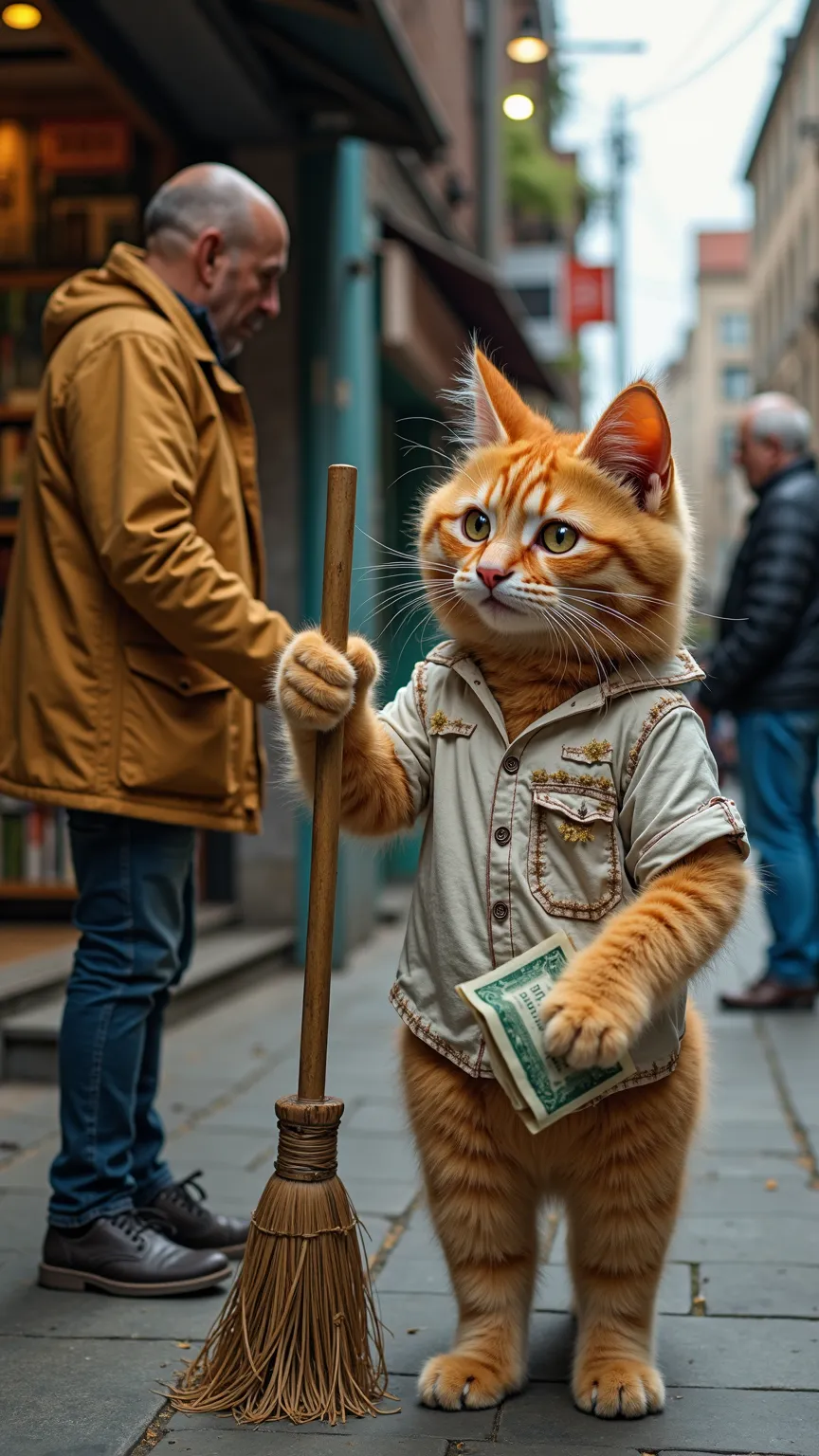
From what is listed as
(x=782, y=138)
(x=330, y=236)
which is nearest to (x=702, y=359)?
(x=782, y=138)

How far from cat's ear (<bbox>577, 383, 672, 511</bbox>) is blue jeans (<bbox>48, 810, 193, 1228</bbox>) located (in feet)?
4.19

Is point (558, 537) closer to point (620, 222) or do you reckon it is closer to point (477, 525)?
point (477, 525)

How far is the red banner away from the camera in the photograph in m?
18.8

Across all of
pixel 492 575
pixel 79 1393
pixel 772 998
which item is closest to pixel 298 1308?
pixel 79 1393

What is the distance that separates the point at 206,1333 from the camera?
9.28ft

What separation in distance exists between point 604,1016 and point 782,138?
40.9 m

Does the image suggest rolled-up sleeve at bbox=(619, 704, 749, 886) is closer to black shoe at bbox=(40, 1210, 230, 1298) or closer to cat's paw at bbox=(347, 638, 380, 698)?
cat's paw at bbox=(347, 638, 380, 698)

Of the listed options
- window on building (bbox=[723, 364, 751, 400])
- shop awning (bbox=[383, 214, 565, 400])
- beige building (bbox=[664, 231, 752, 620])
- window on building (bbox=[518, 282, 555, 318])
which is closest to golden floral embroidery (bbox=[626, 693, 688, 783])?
shop awning (bbox=[383, 214, 565, 400])

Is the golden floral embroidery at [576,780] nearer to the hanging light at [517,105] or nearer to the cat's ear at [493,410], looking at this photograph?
the cat's ear at [493,410]

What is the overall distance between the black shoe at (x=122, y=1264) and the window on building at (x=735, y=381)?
63271 millimetres

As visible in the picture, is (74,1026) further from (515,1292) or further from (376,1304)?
(515,1292)

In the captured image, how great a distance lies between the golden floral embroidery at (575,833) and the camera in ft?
8.09

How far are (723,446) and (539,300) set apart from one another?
44735mm

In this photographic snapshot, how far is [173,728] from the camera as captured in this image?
10.5 ft
